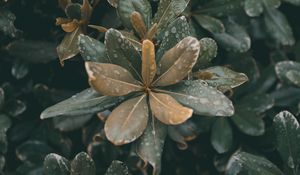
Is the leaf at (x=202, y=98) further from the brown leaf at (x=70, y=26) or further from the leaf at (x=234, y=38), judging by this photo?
the leaf at (x=234, y=38)

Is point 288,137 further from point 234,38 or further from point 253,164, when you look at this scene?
point 234,38

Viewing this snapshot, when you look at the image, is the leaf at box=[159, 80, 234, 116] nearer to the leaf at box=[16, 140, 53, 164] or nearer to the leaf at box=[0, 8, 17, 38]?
the leaf at box=[0, 8, 17, 38]

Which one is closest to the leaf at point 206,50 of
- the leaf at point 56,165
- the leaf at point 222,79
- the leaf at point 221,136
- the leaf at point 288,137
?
the leaf at point 222,79

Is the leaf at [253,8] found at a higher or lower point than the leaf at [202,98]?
lower

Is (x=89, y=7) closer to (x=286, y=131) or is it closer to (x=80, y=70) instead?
(x=80, y=70)

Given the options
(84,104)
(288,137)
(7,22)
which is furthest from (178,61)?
(7,22)

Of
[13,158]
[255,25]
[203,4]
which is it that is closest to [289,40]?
[255,25]
